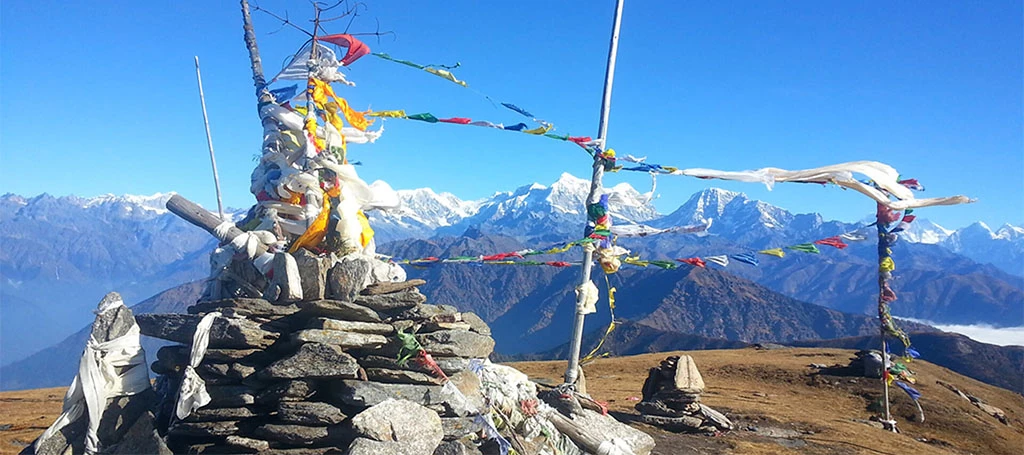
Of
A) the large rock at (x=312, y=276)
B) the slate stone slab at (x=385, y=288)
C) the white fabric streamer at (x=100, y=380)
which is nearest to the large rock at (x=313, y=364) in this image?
the large rock at (x=312, y=276)

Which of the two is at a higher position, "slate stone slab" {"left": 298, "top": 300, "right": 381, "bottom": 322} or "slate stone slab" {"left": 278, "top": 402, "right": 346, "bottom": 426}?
"slate stone slab" {"left": 298, "top": 300, "right": 381, "bottom": 322}

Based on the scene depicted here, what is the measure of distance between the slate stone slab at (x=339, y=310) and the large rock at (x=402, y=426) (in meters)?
1.64

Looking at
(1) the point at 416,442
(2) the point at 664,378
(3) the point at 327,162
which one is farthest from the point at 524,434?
(2) the point at 664,378

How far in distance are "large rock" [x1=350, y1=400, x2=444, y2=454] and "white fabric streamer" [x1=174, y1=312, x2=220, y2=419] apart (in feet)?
8.32

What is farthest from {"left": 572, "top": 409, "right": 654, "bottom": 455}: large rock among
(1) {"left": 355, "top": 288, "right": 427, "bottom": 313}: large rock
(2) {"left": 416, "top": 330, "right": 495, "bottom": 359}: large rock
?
(1) {"left": 355, "top": 288, "right": 427, "bottom": 313}: large rock

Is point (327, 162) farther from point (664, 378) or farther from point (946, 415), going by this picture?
point (946, 415)

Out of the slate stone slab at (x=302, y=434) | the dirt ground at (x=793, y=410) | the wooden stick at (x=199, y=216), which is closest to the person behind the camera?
the slate stone slab at (x=302, y=434)

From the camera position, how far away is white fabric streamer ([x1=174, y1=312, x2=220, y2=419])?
394 inches

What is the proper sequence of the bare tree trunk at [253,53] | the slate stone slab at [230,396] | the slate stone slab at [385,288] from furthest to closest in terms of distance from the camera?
the bare tree trunk at [253,53] < the slate stone slab at [385,288] < the slate stone slab at [230,396]

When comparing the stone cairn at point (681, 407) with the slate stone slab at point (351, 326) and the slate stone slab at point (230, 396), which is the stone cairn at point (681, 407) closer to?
the slate stone slab at point (351, 326)

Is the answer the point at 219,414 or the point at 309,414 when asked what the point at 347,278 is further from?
the point at 219,414

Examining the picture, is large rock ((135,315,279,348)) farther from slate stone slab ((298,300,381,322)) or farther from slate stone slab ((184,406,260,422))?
slate stone slab ((184,406,260,422))

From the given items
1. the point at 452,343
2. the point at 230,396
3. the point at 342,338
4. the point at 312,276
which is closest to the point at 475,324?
Result: the point at 452,343

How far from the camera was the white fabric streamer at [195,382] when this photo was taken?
10.0 metres
